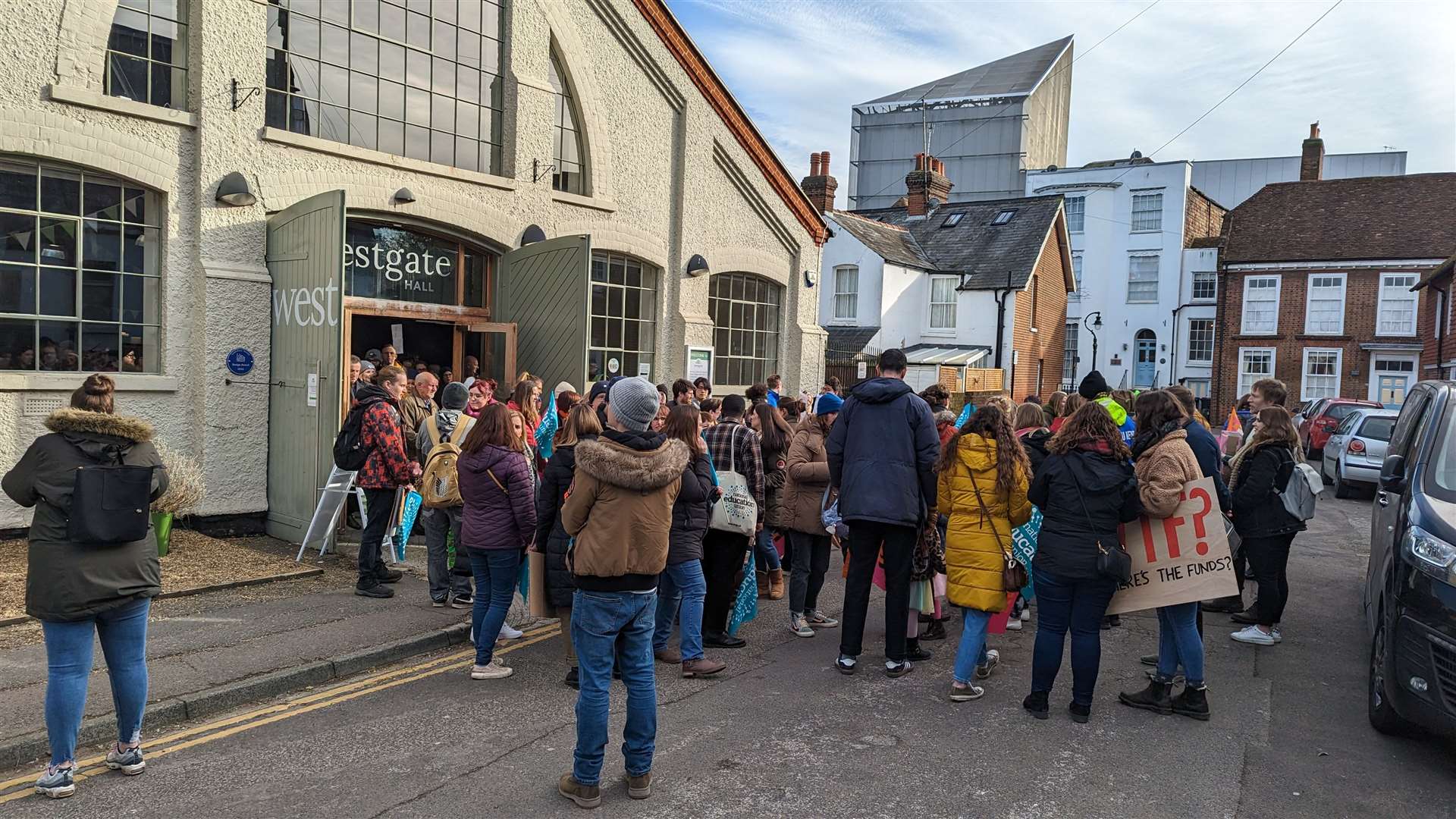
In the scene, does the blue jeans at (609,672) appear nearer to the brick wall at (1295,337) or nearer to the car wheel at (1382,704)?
the car wheel at (1382,704)

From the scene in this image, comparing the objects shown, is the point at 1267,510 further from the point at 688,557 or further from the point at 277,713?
the point at 277,713

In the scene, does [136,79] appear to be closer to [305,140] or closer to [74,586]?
[305,140]

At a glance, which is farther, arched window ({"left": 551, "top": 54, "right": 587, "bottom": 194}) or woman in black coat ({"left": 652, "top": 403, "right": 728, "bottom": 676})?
arched window ({"left": 551, "top": 54, "right": 587, "bottom": 194})

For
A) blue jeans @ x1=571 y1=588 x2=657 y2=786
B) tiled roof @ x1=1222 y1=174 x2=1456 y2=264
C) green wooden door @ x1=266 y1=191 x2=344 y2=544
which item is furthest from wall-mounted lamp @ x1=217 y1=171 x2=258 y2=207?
tiled roof @ x1=1222 y1=174 x2=1456 y2=264

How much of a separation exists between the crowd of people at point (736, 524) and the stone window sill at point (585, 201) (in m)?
4.78

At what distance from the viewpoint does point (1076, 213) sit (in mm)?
44094

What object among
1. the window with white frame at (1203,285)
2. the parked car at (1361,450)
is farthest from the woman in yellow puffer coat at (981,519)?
the window with white frame at (1203,285)

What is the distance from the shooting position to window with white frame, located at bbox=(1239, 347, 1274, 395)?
36031mm

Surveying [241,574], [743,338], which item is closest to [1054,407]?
[743,338]

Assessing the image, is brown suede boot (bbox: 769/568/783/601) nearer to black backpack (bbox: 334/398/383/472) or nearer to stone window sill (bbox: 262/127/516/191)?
black backpack (bbox: 334/398/383/472)

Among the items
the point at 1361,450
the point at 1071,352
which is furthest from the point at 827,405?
the point at 1071,352

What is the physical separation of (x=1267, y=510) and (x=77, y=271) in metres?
10.4

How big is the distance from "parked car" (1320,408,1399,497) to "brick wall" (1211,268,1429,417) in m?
17.8

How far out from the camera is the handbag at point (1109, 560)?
17.3 ft
